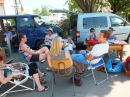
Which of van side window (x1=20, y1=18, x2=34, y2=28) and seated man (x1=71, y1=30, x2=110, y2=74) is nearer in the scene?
seated man (x1=71, y1=30, x2=110, y2=74)

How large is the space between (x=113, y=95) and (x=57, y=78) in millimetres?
1627

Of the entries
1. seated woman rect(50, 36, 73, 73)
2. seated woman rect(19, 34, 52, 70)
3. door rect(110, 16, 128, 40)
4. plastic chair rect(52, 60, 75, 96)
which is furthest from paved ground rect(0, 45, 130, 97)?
door rect(110, 16, 128, 40)

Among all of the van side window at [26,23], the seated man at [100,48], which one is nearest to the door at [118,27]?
the seated man at [100,48]

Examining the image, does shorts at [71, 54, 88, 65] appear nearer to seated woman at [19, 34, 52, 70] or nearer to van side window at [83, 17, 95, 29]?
seated woman at [19, 34, 52, 70]

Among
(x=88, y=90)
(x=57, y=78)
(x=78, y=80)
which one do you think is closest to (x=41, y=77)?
(x=57, y=78)

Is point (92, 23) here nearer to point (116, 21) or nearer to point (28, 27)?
point (116, 21)

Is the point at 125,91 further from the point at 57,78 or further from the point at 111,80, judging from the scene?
the point at 57,78

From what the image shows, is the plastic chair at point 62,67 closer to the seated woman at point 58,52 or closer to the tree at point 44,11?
the seated woman at point 58,52

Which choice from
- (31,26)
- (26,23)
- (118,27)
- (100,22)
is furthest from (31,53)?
(118,27)

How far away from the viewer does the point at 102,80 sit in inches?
151

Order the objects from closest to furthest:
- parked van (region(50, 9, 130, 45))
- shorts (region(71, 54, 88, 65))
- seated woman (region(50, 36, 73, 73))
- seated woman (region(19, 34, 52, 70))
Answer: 1. seated woman (region(50, 36, 73, 73))
2. shorts (region(71, 54, 88, 65))
3. seated woman (region(19, 34, 52, 70))
4. parked van (region(50, 9, 130, 45))

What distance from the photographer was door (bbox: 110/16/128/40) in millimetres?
6895

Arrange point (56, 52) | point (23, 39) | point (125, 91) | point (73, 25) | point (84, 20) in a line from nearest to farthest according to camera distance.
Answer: point (56, 52), point (125, 91), point (23, 39), point (84, 20), point (73, 25)

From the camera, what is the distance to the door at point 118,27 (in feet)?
22.6
